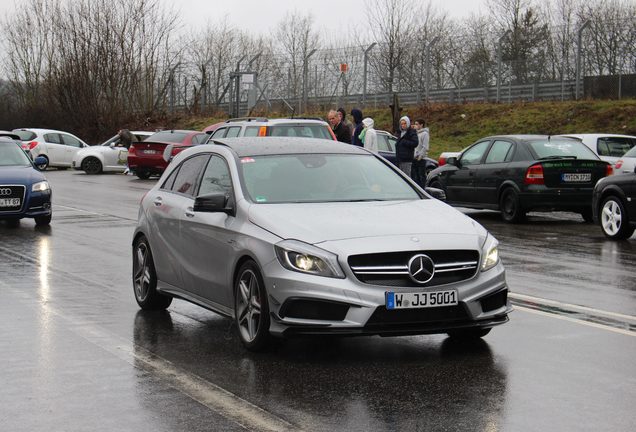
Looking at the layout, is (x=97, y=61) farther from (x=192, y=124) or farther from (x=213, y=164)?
(x=213, y=164)

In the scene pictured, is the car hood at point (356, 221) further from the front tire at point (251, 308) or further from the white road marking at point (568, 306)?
the white road marking at point (568, 306)

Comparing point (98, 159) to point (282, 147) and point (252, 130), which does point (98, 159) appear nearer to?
point (252, 130)

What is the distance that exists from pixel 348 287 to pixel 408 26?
45601 mm

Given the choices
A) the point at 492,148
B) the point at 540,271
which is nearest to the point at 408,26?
the point at 492,148

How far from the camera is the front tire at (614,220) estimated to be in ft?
53.3

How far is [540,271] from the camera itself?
12508mm

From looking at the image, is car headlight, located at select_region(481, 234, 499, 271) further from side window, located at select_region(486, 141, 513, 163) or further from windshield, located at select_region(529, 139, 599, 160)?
side window, located at select_region(486, 141, 513, 163)

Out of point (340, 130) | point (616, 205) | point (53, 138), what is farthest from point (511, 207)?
point (53, 138)

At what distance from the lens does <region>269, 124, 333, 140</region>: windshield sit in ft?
67.6

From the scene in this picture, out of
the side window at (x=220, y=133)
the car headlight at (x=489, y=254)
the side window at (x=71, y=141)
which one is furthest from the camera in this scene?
the side window at (x=71, y=141)

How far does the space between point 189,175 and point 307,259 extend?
245 centimetres

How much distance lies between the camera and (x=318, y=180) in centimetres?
860

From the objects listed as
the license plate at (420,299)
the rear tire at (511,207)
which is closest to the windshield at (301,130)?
the rear tire at (511,207)

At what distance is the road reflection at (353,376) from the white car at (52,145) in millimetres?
34839
